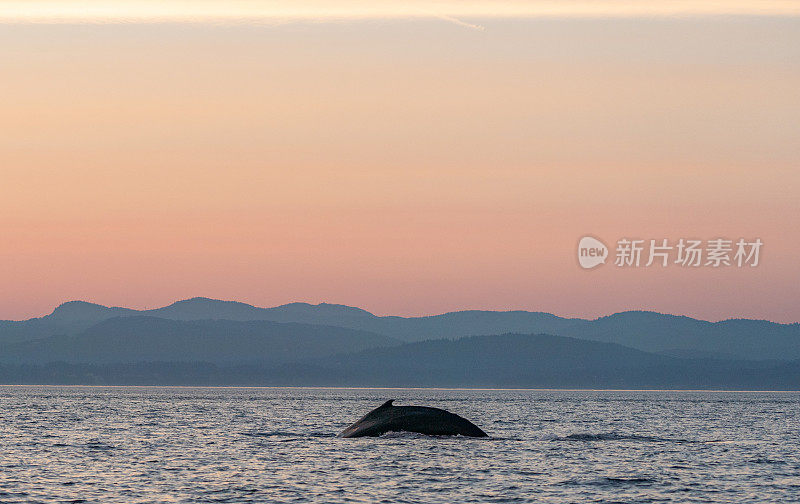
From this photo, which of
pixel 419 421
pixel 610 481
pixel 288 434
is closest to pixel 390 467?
pixel 610 481

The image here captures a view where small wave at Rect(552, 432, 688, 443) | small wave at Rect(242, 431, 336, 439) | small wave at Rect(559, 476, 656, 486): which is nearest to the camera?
small wave at Rect(559, 476, 656, 486)

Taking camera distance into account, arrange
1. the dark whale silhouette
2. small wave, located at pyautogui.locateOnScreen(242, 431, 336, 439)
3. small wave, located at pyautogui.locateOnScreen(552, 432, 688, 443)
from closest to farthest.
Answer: the dark whale silhouette, small wave, located at pyautogui.locateOnScreen(552, 432, 688, 443), small wave, located at pyautogui.locateOnScreen(242, 431, 336, 439)

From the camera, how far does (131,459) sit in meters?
59.8

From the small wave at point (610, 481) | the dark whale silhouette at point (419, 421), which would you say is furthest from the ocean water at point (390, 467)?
the dark whale silhouette at point (419, 421)

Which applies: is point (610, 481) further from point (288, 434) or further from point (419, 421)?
point (288, 434)

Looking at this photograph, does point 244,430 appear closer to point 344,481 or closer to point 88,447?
point 88,447

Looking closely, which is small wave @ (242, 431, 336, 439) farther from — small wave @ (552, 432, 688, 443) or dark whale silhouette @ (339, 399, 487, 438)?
small wave @ (552, 432, 688, 443)

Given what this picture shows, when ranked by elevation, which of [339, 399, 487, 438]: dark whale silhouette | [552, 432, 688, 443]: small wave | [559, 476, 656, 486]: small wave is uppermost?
[339, 399, 487, 438]: dark whale silhouette

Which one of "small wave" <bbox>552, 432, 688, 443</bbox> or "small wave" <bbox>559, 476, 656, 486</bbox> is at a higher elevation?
"small wave" <bbox>552, 432, 688, 443</bbox>

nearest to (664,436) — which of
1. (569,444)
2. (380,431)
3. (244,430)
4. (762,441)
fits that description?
(762,441)

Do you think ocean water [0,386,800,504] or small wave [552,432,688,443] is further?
small wave [552,432,688,443]

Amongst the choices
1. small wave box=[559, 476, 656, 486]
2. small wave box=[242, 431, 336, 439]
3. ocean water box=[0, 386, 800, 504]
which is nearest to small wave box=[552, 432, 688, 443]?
ocean water box=[0, 386, 800, 504]

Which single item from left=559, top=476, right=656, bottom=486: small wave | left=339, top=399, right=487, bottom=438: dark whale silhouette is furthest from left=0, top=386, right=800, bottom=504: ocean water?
left=339, top=399, right=487, bottom=438: dark whale silhouette

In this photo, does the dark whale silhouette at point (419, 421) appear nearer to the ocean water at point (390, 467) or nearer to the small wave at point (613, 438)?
the ocean water at point (390, 467)
